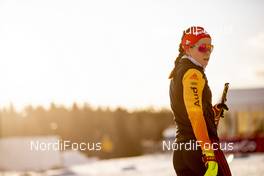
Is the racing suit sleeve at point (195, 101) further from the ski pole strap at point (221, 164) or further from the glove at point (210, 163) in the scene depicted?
the ski pole strap at point (221, 164)

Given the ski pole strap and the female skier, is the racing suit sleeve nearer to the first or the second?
the female skier

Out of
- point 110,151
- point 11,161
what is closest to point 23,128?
point 110,151

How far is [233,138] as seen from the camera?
31.4m

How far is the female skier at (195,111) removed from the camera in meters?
3.91

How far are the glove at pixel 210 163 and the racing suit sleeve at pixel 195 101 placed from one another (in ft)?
0.17

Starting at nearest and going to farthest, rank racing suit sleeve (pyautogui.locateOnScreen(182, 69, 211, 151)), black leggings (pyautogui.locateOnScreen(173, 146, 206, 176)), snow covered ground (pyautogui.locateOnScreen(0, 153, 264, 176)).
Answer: racing suit sleeve (pyautogui.locateOnScreen(182, 69, 211, 151)), black leggings (pyautogui.locateOnScreen(173, 146, 206, 176)), snow covered ground (pyautogui.locateOnScreen(0, 153, 264, 176))

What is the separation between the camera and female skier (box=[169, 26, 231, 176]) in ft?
12.8

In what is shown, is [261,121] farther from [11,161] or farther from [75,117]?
[75,117]

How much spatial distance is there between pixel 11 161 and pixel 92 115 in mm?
73194

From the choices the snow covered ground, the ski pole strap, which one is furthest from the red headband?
the snow covered ground

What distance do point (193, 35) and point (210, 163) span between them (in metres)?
0.93

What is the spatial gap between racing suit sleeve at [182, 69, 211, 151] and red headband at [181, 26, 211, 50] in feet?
0.82

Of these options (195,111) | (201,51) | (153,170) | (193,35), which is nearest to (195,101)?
(195,111)

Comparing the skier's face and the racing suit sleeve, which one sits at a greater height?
the skier's face
